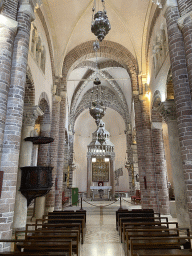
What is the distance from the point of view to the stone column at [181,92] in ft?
15.1

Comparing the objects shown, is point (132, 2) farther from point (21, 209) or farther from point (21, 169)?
point (21, 209)

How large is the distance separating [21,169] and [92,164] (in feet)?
41.9

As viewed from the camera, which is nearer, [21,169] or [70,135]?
[21,169]

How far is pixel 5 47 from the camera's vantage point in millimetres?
4910

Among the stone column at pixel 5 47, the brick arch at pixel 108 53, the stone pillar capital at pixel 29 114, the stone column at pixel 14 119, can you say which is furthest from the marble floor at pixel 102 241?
the brick arch at pixel 108 53

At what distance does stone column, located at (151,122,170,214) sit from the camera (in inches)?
348

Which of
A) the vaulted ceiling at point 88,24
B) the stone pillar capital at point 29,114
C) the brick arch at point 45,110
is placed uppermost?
the vaulted ceiling at point 88,24

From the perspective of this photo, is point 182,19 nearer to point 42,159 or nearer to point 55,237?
point 55,237

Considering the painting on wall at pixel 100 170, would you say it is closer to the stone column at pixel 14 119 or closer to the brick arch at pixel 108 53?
the brick arch at pixel 108 53

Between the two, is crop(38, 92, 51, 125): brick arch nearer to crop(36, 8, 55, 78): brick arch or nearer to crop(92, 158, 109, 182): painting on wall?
crop(36, 8, 55, 78): brick arch

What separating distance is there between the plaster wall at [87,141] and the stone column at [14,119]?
52.9ft

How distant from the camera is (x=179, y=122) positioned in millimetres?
4910

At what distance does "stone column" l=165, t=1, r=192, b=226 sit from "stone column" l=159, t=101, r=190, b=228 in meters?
1.97

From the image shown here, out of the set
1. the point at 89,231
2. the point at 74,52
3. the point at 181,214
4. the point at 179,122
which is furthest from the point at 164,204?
the point at 74,52
